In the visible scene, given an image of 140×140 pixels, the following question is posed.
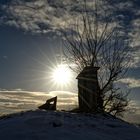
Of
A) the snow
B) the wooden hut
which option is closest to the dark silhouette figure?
the wooden hut

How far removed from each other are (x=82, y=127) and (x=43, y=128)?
3.92ft

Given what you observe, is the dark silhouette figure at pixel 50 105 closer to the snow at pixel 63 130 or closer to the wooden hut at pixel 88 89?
the wooden hut at pixel 88 89

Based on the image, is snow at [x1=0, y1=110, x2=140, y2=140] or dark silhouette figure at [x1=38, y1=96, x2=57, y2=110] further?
dark silhouette figure at [x1=38, y1=96, x2=57, y2=110]

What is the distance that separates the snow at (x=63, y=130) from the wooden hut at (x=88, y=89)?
447cm

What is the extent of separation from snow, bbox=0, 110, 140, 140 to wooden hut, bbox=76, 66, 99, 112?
447cm

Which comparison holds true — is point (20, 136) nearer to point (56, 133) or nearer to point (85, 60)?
point (56, 133)

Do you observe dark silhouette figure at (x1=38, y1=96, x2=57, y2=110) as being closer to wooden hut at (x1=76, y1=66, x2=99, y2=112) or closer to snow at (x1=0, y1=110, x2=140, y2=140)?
wooden hut at (x1=76, y1=66, x2=99, y2=112)

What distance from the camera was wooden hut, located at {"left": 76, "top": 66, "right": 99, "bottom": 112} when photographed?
1367 centimetres

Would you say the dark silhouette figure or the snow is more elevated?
the dark silhouette figure

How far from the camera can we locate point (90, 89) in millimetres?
13805

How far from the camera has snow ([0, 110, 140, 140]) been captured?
7113 mm

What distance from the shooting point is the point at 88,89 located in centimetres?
1388

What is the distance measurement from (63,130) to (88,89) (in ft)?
21.3

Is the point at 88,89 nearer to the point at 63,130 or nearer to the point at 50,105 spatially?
the point at 50,105
